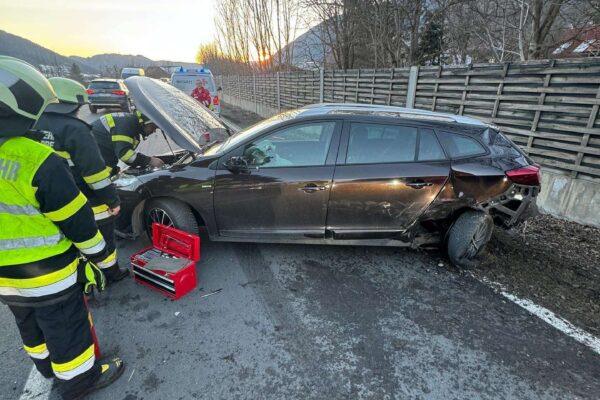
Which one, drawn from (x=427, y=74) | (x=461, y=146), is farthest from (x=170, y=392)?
(x=427, y=74)

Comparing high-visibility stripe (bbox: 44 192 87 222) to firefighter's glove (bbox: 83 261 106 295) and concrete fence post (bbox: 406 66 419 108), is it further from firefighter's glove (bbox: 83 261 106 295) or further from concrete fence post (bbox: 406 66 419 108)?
concrete fence post (bbox: 406 66 419 108)

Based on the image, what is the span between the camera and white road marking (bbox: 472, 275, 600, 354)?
7.73 feet

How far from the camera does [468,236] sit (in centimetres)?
313

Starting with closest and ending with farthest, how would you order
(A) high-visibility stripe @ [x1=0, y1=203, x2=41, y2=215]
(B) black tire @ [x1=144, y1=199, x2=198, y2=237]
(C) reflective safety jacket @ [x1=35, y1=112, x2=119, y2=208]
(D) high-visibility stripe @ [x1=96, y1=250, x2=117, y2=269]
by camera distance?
(A) high-visibility stripe @ [x1=0, y1=203, x2=41, y2=215]
(C) reflective safety jacket @ [x1=35, y1=112, x2=119, y2=208]
(D) high-visibility stripe @ [x1=96, y1=250, x2=117, y2=269]
(B) black tire @ [x1=144, y1=199, x2=198, y2=237]

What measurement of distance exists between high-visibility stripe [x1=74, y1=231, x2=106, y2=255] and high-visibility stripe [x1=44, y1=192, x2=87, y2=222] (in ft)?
0.62

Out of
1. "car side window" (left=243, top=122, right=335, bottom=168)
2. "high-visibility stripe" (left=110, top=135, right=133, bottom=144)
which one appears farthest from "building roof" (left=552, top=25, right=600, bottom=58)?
"high-visibility stripe" (left=110, top=135, right=133, bottom=144)

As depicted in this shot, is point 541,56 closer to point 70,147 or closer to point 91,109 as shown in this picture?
point 70,147

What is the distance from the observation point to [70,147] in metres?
2.48


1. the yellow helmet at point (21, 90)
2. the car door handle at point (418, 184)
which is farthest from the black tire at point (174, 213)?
the car door handle at point (418, 184)

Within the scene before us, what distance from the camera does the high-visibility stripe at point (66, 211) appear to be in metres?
1.61

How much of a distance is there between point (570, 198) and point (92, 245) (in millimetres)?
5678

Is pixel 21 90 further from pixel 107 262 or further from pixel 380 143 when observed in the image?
pixel 380 143

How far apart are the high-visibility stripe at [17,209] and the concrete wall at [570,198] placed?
5.87 metres

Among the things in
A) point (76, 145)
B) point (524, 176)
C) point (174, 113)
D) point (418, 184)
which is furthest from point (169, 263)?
point (524, 176)
